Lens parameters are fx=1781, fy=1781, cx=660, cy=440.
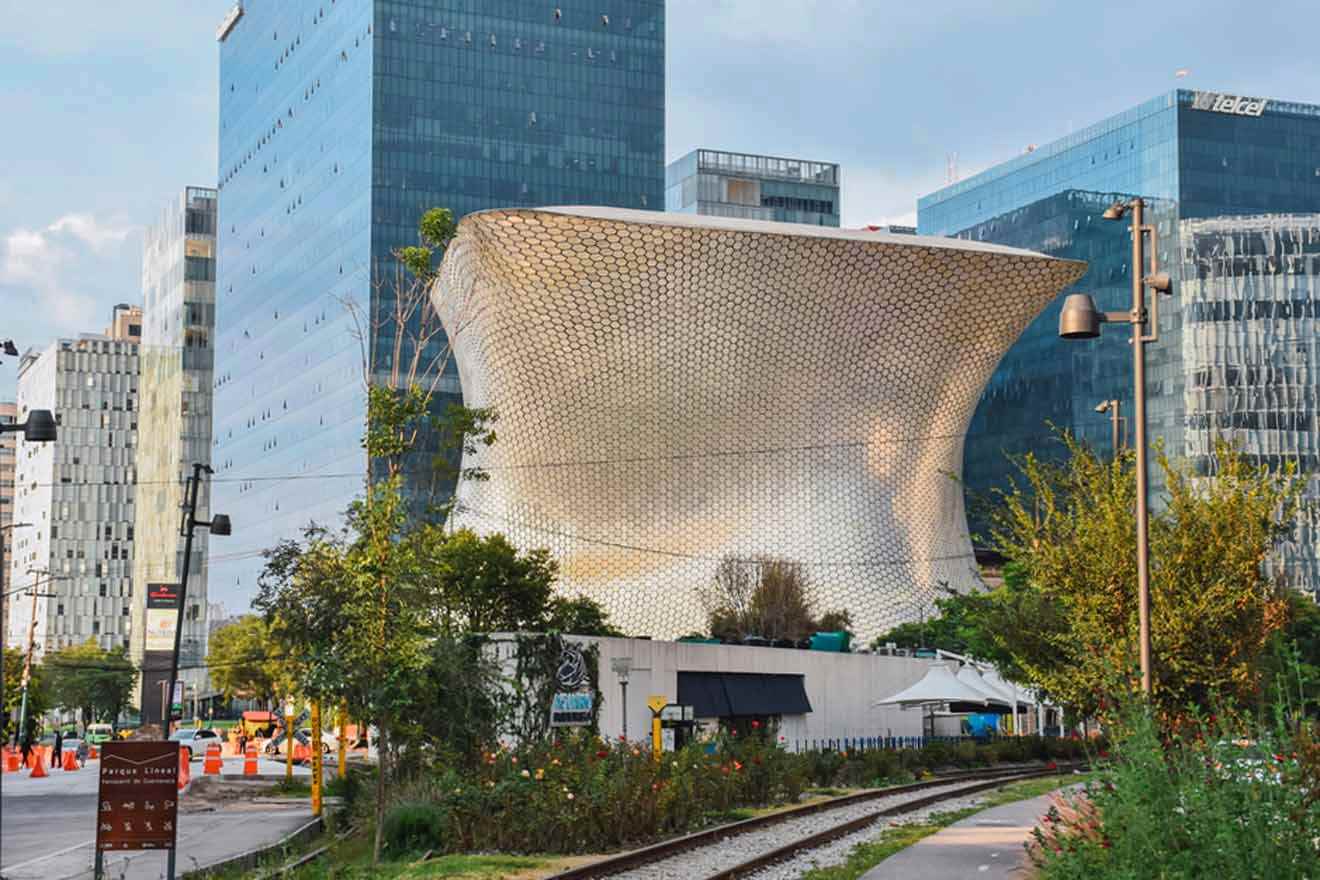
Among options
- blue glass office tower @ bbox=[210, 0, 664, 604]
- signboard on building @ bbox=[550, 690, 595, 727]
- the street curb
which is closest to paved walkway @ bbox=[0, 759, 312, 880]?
Result: the street curb

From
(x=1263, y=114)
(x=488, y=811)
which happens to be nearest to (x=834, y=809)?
(x=488, y=811)

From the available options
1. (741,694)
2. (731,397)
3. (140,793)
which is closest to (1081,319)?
(140,793)

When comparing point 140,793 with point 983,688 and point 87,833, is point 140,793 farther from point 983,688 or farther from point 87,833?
point 983,688

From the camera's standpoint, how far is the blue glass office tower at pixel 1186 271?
107 metres

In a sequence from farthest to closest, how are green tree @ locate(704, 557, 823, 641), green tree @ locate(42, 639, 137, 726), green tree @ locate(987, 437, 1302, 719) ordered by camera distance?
green tree @ locate(42, 639, 137, 726) → green tree @ locate(704, 557, 823, 641) → green tree @ locate(987, 437, 1302, 719)

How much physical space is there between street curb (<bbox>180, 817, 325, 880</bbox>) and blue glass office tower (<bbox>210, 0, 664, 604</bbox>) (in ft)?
265

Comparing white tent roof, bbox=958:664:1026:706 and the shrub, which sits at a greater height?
white tent roof, bbox=958:664:1026:706

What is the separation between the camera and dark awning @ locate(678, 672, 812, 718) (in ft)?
135

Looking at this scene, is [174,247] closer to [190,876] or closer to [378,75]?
[378,75]

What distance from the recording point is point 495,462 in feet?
259

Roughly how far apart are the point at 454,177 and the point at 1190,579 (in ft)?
324

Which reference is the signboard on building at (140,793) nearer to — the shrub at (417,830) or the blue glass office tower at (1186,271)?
the shrub at (417,830)

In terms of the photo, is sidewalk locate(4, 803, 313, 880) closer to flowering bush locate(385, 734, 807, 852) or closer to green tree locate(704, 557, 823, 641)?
flowering bush locate(385, 734, 807, 852)

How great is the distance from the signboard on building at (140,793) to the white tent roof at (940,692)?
27677 millimetres
